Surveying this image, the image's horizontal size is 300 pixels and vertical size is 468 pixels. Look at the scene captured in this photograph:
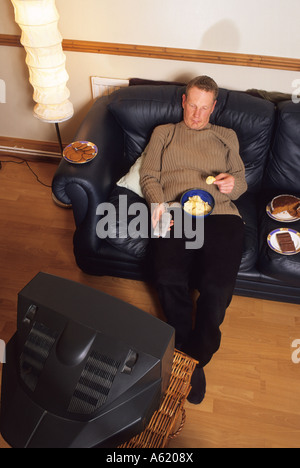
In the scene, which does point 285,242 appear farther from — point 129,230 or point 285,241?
point 129,230

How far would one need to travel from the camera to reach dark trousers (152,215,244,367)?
5.66 ft

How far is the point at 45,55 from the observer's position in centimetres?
202

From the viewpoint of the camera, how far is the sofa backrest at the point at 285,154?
200 cm

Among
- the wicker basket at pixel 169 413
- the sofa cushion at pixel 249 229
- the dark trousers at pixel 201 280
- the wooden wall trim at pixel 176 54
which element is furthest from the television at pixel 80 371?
the wooden wall trim at pixel 176 54

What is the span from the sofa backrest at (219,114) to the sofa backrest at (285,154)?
0.05 m

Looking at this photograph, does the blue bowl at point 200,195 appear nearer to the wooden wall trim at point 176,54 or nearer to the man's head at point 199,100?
the man's head at point 199,100

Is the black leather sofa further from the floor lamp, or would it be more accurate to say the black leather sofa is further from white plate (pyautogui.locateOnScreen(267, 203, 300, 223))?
the floor lamp

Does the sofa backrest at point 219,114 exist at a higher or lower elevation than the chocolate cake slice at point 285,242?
higher

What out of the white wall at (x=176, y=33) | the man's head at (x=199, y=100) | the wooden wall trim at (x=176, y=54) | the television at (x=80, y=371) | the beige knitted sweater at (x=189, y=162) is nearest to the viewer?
the television at (x=80, y=371)

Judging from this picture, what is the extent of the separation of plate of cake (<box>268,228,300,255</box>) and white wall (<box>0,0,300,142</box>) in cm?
94

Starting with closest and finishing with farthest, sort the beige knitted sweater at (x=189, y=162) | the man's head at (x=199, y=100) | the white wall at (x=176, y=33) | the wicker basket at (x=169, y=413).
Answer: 1. the wicker basket at (x=169, y=413)
2. the man's head at (x=199, y=100)
3. the beige knitted sweater at (x=189, y=162)
4. the white wall at (x=176, y=33)

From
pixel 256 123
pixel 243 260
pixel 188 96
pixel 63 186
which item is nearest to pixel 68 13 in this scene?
pixel 188 96

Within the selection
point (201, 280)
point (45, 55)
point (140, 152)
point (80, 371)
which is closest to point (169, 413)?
point (80, 371)

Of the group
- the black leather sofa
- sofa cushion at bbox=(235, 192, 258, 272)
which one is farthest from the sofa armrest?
sofa cushion at bbox=(235, 192, 258, 272)
